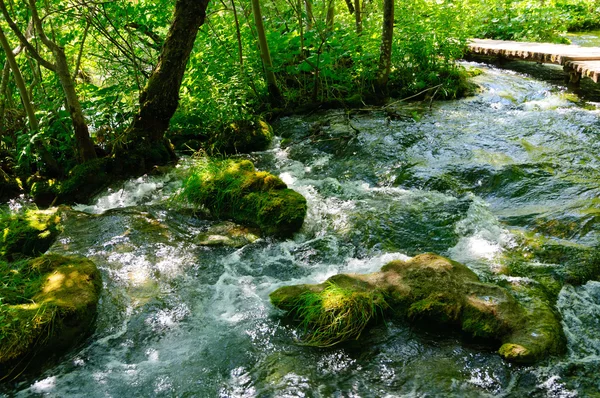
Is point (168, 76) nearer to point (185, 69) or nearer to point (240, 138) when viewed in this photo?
point (185, 69)

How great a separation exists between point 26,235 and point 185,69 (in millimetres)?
4391

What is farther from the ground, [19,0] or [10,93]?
[19,0]

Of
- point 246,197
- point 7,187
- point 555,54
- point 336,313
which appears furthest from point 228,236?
point 555,54

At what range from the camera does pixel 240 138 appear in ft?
29.4

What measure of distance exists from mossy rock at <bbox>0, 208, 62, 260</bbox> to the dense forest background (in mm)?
2038

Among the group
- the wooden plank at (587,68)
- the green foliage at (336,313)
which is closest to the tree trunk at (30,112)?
the green foliage at (336,313)

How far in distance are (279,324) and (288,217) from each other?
5.89ft

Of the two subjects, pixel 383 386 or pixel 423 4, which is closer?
pixel 383 386

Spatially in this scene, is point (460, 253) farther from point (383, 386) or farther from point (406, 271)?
point (383, 386)

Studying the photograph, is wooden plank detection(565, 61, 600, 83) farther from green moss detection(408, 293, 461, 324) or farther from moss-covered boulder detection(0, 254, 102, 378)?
moss-covered boulder detection(0, 254, 102, 378)

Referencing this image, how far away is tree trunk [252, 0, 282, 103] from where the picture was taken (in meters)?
9.27

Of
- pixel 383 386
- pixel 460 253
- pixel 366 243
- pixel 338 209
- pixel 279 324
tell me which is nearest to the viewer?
pixel 383 386

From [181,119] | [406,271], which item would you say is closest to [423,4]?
[181,119]

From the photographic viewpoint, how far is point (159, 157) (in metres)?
→ 8.21
